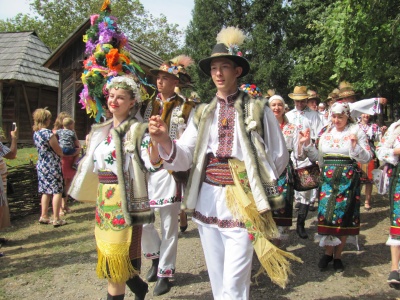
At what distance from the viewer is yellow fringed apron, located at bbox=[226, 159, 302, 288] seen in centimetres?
275

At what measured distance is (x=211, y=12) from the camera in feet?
87.2

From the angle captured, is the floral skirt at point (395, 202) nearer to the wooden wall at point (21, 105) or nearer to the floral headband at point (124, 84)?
the floral headband at point (124, 84)

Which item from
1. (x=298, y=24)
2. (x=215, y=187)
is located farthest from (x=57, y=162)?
(x=298, y=24)

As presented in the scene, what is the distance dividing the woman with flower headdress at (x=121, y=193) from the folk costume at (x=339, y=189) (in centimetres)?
230

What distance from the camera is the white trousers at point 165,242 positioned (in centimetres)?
411

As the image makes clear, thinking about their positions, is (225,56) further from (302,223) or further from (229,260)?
(302,223)

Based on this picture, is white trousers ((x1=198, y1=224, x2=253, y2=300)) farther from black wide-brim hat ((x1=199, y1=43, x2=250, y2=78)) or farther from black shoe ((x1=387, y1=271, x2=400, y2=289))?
black shoe ((x1=387, y1=271, x2=400, y2=289))

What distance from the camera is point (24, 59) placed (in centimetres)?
1873

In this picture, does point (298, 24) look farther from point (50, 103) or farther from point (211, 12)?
point (50, 103)

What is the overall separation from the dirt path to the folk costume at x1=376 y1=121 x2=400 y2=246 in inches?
23.5

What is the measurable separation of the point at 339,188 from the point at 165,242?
211 centimetres

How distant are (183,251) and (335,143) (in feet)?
8.01

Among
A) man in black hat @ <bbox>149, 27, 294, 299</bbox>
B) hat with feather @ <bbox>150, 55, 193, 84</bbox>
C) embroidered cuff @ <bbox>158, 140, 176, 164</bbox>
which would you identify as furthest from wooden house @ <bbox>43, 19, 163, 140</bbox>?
embroidered cuff @ <bbox>158, 140, 176, 164</bbox>

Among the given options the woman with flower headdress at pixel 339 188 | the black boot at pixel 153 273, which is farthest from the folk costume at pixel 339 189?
the black boot at pixel 153 273
